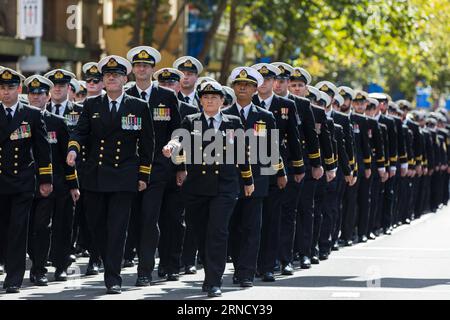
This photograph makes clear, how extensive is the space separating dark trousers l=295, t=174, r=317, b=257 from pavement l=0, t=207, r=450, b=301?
282mm

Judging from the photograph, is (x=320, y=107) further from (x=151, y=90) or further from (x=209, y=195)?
(x=209, y=195)

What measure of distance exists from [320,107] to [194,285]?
3.47m

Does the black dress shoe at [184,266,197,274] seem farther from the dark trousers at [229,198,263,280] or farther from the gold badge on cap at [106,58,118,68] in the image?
the gold badge on cap at [106,58,118,68]

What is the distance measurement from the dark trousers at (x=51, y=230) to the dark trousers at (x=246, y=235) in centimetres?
180

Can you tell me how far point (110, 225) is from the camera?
42.1ft

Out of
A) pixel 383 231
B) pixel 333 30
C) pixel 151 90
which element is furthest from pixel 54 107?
pixel 333 30

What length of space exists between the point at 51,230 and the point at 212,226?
2453 millimetres

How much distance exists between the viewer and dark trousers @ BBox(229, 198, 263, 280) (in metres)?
13.5

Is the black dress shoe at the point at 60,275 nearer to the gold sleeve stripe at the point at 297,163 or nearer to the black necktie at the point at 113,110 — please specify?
the black necktie at the point at 113,110

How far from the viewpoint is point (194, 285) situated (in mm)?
13805

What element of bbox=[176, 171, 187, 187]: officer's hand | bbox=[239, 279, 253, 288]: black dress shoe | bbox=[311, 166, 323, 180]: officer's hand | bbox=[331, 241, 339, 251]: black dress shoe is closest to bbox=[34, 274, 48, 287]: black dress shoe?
bbox=[176, 171, 187, 187]: officer's hand

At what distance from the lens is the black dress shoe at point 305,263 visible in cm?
1562

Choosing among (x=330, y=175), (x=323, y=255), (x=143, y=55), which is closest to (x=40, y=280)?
(x=143, y=55)

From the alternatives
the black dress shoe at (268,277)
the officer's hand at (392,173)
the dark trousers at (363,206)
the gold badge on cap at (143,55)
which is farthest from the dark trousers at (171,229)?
the officer's hand at (392,173)
